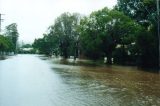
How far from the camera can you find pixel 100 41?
61219 mm

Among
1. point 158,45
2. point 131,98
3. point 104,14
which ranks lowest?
point 131,98

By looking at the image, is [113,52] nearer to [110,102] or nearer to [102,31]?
[102,31]

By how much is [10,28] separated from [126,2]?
4300 inches

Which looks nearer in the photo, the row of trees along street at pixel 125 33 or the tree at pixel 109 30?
the row of trees along street at pixel 125 33

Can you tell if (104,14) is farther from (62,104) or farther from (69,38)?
(62,104)

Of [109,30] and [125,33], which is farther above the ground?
[109,30]

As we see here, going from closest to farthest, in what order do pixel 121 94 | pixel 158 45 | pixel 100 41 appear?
pixel 121 94
pixel 158 45
pixel 100 41

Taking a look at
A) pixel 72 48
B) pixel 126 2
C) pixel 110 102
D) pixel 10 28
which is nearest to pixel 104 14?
pixel 126 2

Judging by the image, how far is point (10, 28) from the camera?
577ft

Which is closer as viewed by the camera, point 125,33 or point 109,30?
point 125,33

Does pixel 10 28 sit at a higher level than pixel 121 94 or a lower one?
higher

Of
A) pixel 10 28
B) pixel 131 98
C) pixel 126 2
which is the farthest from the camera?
pixel 10 28

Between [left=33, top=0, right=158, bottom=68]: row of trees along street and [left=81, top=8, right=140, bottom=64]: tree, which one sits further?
[left=81, top=8, right=140, bottom=64]: tree

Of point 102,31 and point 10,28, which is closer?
point 102,31
